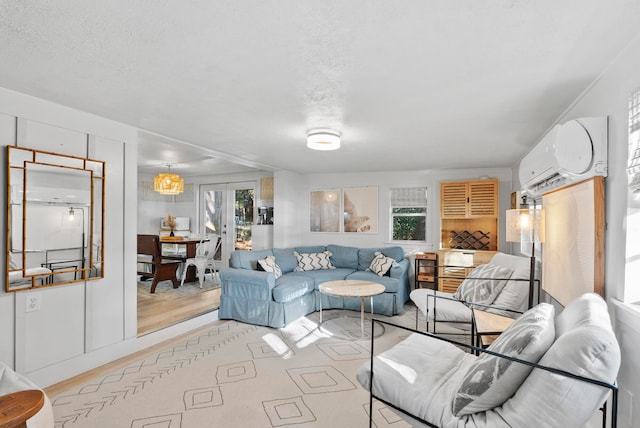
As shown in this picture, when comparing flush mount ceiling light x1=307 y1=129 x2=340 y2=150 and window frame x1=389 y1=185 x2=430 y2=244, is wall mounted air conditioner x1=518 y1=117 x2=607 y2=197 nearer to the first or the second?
flush mount ceiling light x1=307 y1=129 x2=340 y2=150

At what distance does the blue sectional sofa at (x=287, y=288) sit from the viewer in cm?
413

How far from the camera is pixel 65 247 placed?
2.74m

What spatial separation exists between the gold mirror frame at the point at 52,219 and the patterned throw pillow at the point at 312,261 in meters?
3.05

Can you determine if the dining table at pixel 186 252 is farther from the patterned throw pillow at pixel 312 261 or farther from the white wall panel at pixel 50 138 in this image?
the white wall panel at pixel 50 138

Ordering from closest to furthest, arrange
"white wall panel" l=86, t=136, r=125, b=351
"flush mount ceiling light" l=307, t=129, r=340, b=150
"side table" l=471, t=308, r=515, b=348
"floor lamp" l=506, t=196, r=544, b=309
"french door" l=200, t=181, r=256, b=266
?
1. "side table" l=471, t=308, r=515, b=348
2. "floor lamp" l=506, t=196, r=544, b=309
3. "white wall panel" l=86, t=136, r=125, b=351
4. "flush mount ceiling light" l=307, t=129, r=340, b=150
5. "french door" l=200, t=181, r=256, b=266

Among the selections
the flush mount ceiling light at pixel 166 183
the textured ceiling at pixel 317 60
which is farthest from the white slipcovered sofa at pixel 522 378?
the flush mount ceiling light at pixel 166 183

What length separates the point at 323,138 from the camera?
3.15m

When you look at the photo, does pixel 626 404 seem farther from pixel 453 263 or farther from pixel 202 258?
pixel 202 258

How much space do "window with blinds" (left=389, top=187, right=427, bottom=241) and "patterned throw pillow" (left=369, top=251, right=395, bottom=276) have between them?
2.76ft

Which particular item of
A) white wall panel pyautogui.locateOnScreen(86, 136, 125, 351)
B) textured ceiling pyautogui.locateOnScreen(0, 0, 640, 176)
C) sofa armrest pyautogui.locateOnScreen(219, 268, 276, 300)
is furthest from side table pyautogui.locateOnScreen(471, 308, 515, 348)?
white wall panel pyautogui.locateOnScreen(86, 136, 125, 351)

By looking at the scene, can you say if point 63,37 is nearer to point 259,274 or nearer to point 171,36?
point 171,36

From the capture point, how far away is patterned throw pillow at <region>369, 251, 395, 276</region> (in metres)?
4.96

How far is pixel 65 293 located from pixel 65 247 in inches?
15.5

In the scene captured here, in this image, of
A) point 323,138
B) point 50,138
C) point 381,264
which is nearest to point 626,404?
point 323,138
